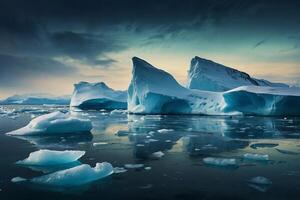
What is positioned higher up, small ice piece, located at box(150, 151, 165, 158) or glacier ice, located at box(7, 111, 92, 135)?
glacier ice, located at box(7, 111, 92, 135)

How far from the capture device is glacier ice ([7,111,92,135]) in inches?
520

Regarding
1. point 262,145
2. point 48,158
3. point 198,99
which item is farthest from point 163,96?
point 48,158

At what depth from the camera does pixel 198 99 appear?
2942 cm

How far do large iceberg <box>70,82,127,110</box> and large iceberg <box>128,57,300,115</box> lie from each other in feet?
33.1

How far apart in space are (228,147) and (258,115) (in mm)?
19148

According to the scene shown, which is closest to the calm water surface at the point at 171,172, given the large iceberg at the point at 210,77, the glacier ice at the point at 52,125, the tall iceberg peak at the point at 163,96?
the glacier ice at the point at 52,125

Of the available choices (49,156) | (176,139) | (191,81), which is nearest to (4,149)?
(49,156)

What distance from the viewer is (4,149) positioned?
31.3 ft

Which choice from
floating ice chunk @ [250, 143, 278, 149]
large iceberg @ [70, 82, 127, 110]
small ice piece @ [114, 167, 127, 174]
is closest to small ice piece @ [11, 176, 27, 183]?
small ice piece @ [114, 167, 127, 174]

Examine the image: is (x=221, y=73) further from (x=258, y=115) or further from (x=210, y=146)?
(x=210, y=146)

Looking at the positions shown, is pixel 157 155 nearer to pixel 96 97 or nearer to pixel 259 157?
pixel 259 157

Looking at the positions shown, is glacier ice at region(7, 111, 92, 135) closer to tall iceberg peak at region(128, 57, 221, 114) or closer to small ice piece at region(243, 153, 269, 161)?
small ice piece at region(243, 153, 269, 161)

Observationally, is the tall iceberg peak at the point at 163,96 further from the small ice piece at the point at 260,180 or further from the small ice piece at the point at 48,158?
the small ice piece at the point at 260,180

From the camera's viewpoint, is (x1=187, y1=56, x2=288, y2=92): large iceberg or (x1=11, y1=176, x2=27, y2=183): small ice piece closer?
(x1=11, y1=176, x2=27, y2=183): small ice piece
